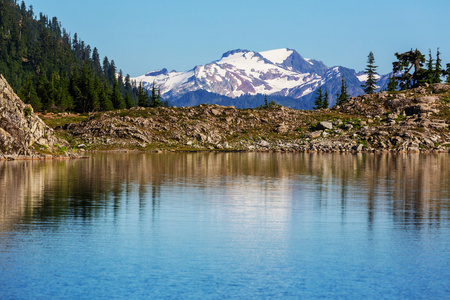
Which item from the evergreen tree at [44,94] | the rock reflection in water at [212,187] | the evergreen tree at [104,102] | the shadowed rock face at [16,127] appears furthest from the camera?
the evergreen tree at [104,102]

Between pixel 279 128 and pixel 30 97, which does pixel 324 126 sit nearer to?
pixel 279 128

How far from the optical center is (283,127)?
15488cm

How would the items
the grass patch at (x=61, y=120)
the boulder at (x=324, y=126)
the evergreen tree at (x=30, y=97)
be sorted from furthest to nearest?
the evergreen tree at (x=30, y=97)
the grass patch at (x=61, y=120)
the boulder at (x=324, y=126)

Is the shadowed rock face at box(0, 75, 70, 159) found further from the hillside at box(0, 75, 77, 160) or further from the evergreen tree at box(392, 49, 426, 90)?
the evergreen tree at box(392, 49, 426, 90)

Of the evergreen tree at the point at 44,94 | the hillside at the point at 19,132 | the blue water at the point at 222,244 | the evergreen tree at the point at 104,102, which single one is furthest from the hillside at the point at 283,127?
the blue water at the point at 222,244

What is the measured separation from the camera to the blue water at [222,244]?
14938mm

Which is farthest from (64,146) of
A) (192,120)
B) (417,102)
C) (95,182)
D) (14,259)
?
(417,102)

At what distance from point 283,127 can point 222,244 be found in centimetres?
13643

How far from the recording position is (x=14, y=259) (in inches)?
693

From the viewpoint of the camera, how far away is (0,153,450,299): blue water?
1494 cm

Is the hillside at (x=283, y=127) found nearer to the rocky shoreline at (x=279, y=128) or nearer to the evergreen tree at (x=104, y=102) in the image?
the rocky shoreline at (x=279, y=128)

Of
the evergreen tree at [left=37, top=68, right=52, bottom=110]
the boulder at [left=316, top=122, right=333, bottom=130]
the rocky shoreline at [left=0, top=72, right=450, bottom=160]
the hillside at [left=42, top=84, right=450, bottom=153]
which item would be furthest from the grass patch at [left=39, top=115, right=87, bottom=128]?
the boulder at [left=316, top=122, right=333, bottom=130]

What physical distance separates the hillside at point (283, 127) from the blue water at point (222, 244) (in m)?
100

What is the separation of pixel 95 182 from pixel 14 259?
27.6 meters
